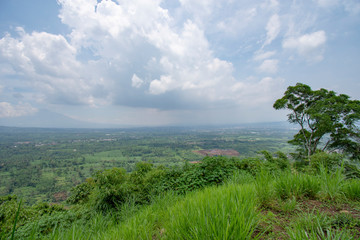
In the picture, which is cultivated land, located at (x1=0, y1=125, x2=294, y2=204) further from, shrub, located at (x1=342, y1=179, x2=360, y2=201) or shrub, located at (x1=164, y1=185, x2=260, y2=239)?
shrub, located at (x1=342, y1=179, x2=360, y2=201)

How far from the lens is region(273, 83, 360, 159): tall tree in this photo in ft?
41.2

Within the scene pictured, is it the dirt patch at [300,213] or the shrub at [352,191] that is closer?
the dirt patch at [300,213]

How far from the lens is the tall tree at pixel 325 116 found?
12.6 meters

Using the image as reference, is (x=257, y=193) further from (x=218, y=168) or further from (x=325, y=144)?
(x=325, y=144)

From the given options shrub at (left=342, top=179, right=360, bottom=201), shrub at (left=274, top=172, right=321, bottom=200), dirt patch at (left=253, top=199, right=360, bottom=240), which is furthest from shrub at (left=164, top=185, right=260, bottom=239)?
shrub at (left=342, top=179, right=360, bottom=201)

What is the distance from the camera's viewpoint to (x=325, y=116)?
12227 millimetres

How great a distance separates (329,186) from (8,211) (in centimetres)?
1087

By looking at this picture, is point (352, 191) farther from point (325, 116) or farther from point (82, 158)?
point (82, 158)

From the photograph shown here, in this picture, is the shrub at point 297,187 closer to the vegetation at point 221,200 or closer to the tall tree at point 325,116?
the vegetation at point 221,200

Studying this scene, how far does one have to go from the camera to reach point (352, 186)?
2.45 meters

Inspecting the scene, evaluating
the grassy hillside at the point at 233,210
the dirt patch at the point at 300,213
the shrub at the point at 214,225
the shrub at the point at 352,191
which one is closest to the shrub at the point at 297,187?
the grassy hillside at the point at 233,210

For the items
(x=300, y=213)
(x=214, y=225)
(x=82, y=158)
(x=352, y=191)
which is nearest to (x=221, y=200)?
(x=214, y=225)

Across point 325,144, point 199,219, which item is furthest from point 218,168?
point 325,144

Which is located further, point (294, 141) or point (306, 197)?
point (294, 141)
